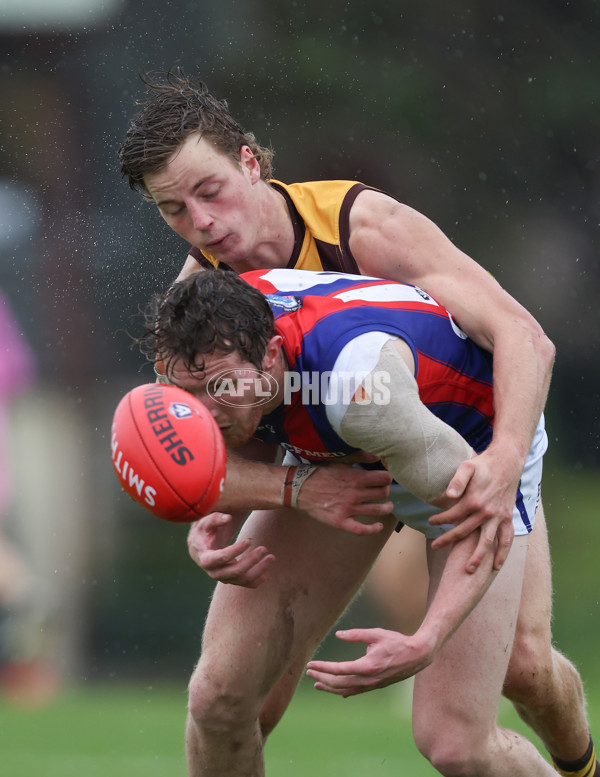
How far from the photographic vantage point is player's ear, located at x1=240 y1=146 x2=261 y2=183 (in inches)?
122

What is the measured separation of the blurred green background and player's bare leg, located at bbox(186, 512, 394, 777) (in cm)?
300

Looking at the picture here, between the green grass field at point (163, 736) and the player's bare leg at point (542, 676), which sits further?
the green grass field at point (163, 736)

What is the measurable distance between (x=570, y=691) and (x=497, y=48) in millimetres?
6780

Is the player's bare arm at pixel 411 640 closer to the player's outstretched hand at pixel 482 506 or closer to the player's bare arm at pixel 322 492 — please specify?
the player's outstretched hand at pixel 482 506

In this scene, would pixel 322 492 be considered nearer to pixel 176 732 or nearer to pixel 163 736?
pixel 163 736

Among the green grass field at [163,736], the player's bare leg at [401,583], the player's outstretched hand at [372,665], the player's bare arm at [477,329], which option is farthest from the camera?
the player's bare leg at [401,583]

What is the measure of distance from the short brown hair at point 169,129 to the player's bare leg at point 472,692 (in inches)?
50.1

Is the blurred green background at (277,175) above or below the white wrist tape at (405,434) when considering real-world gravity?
below

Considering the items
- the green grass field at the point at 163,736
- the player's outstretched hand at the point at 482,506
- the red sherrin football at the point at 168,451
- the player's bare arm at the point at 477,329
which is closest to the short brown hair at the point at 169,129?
the player's bare arm at the point at 477,329

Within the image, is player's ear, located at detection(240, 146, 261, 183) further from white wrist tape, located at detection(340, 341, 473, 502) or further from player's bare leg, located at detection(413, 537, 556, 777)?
player's bare leg, located at detection(413, 537, 556, 777)

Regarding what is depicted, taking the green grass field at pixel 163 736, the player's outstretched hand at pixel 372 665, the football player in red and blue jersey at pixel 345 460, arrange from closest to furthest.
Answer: the player's outstretched hand at pixel 372 665, the football player in red and blue jersey at pixel 345 460, the green grass field at pixel 163 736

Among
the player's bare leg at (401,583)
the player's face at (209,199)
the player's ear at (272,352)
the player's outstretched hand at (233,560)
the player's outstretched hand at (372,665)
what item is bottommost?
the player's bare leg at (401,583)

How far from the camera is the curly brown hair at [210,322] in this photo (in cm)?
242

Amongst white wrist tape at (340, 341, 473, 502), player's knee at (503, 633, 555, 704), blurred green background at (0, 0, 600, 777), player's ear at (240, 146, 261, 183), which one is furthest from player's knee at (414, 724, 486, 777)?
blurred green background at (0, 0, 600, 777)
